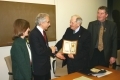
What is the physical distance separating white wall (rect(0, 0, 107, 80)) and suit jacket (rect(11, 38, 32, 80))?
1096 mm

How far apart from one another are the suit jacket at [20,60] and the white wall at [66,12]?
43.2 inches

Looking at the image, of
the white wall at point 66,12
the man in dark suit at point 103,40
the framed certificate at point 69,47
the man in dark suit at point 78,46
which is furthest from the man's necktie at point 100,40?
the white wall at point 66,12

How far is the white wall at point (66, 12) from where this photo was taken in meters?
3.08

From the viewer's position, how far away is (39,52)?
232 centimetres

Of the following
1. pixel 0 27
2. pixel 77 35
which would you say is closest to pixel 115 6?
pixel 77 35

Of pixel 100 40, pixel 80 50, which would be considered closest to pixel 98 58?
pixel 100 40

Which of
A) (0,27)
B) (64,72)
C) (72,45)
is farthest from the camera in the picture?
(64,72)

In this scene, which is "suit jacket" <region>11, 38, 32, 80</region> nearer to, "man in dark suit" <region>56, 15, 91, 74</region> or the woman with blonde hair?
the woman with blonde hair

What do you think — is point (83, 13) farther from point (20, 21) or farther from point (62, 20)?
point (20, 21)

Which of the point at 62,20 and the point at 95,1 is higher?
the point at 95,1

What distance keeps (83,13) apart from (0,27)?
2320 mm

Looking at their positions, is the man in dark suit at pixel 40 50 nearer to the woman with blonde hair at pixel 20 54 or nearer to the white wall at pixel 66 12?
the woman with blonde hair at pixel 20 54

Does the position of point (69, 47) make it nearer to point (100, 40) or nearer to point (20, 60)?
point (100, 40)

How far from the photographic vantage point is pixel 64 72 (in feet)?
10.9
